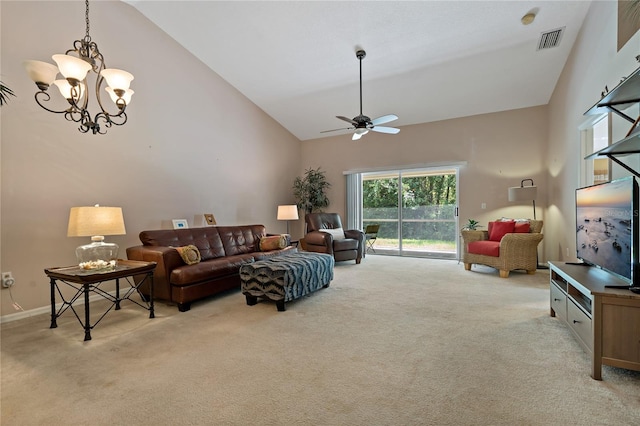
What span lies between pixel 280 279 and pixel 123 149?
9.51ft

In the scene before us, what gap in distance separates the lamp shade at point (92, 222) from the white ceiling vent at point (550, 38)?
5.69 m

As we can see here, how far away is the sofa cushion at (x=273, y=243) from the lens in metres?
4.87

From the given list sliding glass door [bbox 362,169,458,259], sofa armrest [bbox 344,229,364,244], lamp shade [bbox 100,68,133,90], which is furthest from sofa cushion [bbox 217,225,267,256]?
sliding glass door [bbox 362,169,458,259]

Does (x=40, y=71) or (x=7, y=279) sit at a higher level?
(x=40, y=71)

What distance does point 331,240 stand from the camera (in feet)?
18.5

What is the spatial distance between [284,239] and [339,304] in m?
1.83

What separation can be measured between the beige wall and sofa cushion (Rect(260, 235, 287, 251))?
1.27m

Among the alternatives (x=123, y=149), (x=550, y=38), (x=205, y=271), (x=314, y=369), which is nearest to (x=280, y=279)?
(x=205, y=271)

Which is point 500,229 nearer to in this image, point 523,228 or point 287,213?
point 523,228

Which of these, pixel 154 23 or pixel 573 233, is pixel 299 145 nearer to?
pixel 154 23

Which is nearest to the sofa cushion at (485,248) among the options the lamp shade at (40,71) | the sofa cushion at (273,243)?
the sofa cushion at (273,243)

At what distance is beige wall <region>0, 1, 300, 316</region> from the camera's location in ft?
10.3

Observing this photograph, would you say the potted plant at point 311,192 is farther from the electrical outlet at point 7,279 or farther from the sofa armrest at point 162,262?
the electrical outlet at point 7,279

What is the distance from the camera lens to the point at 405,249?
6.92 metres
